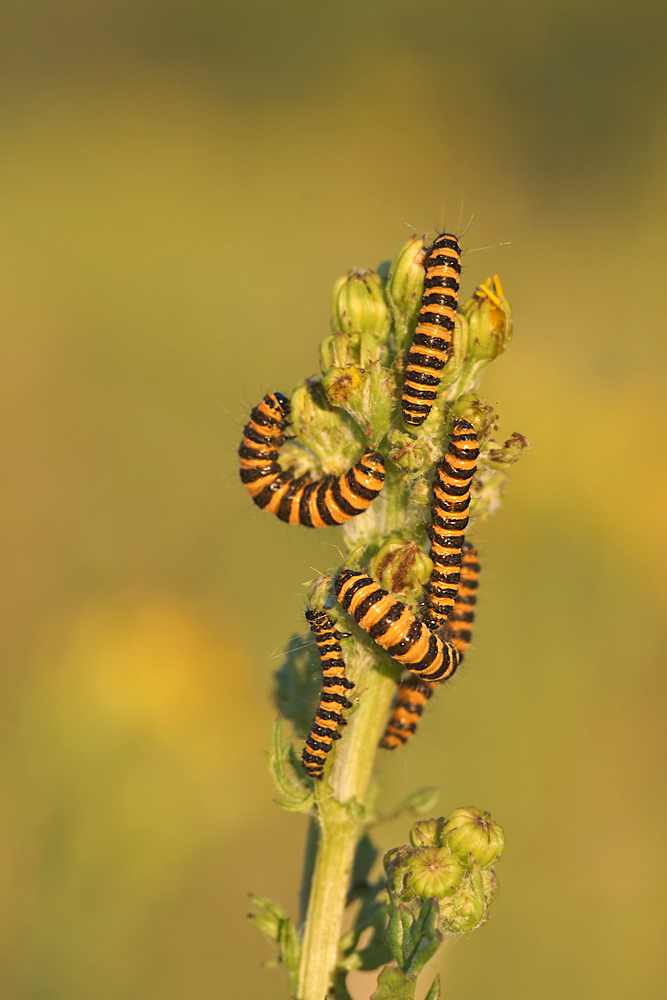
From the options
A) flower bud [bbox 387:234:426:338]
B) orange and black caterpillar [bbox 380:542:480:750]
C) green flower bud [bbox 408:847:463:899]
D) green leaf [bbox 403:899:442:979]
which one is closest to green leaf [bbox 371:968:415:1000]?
green leaf [bbox 403:899:442:979]

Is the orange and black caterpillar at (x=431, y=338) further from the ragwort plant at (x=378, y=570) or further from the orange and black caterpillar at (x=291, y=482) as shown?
the orange and black caterpillar at (x=291, y=482)

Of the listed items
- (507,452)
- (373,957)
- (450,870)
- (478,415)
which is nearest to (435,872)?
(450,870)

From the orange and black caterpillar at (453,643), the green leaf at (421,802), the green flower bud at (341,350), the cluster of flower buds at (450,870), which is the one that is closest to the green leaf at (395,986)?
the cluster of flower buds at (450,870)

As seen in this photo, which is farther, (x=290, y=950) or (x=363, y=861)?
(x=363, y=861)

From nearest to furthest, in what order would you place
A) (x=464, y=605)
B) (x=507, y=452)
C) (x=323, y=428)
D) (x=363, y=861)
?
1. (x=507, y=452)
2. (x=323, y=428)
3. (x=464, y=605)
4. (x=363, y=861)

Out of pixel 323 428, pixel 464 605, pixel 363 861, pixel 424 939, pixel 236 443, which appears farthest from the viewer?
pixel 236 443

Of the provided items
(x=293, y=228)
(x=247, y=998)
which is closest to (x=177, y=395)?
(x=293, y=228)

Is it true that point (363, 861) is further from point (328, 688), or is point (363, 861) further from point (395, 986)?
point (328, 688)
